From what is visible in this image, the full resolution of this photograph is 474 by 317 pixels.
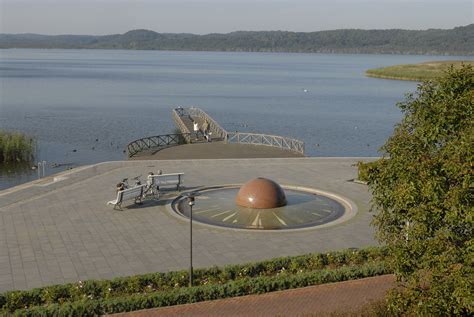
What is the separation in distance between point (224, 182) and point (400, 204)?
15.5 metres

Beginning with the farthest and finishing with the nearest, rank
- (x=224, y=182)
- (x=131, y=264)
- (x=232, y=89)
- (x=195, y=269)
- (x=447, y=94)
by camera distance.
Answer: (x=232, y=89) < (x=224, y=182) < (x=131, y=264) < (x=195, y=269) < (x=447, y=94)

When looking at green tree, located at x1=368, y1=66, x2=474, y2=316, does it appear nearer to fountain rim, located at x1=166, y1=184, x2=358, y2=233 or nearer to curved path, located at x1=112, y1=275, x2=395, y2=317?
curved path, located at x1=112, y1=275, x2=395, y2=317

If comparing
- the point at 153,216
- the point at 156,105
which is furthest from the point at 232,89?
the point at 153,216

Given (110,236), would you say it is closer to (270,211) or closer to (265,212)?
(265,212)

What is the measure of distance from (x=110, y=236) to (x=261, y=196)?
551 cm

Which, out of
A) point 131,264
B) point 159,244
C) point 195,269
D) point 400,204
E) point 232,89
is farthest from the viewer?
point 232,89

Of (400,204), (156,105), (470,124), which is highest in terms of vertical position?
(470,124)

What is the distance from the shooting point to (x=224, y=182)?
2458 centimetres

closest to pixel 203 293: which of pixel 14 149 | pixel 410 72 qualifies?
pixel 14 149

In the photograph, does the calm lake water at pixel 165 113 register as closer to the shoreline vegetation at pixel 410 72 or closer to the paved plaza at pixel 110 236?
the paved plaza at pixel 110 236

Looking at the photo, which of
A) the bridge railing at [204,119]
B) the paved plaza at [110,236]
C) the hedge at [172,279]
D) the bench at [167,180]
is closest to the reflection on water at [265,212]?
the paved plaza at [110,236]

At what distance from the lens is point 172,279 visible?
13.7 meters

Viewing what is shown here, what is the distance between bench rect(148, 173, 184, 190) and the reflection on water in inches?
41.9

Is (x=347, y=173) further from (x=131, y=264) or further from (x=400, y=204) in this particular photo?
(x=400, y=204)
